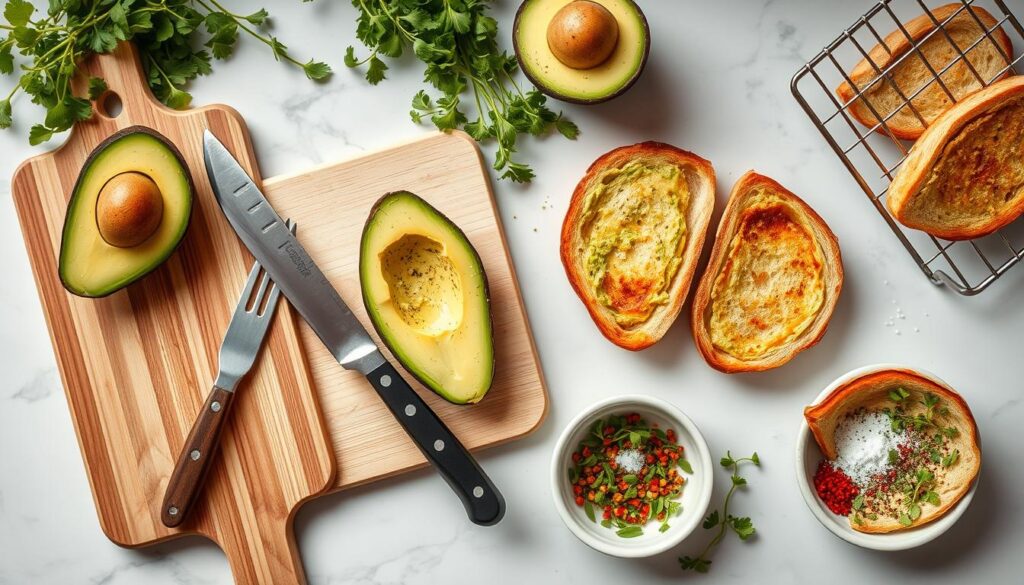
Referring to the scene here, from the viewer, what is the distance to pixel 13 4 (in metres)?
1.93

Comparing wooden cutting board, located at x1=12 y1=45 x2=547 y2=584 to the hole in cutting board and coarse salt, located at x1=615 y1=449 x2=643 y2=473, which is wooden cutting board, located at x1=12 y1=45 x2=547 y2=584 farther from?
coarse salt, located at x1=615 y1=449 x2=643 y2=473

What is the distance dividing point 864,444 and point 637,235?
0.75m

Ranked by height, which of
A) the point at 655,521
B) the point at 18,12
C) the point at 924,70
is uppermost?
the point at 18,12

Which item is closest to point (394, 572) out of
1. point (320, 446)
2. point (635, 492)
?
point (320, 446)

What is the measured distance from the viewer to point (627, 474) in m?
2.00

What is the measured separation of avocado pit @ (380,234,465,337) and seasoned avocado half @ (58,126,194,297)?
1.67ft

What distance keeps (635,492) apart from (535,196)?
78 cm

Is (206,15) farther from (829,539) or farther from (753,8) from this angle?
(829,539)

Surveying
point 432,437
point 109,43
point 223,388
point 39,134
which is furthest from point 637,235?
point 39,134

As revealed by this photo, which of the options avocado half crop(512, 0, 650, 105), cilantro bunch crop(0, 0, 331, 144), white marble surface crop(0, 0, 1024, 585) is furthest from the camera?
white marble surface crop(0, 0, 1024, 585)

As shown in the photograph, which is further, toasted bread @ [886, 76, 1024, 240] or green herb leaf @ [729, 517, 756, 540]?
green herb leaf @ [729, 517, 756, 540]

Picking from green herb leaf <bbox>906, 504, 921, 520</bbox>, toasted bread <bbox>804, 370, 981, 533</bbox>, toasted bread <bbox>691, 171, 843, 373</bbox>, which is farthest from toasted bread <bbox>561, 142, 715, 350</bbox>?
green herb leaf <bbox>906, 504, 921, 520</bbox>

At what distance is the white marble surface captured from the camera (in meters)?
2.06

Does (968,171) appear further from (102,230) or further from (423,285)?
(102,230)
